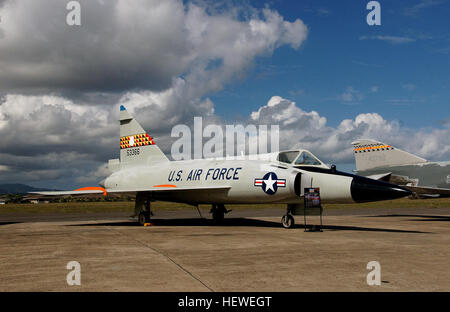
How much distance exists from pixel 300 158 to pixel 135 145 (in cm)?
1089

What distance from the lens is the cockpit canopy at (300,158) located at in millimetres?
15484

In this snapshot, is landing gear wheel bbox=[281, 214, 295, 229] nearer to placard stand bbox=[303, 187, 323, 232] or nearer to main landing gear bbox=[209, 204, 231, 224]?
placard stand bbox=[303, 187, 323, 232]

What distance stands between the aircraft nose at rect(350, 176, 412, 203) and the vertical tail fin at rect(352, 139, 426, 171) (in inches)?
516

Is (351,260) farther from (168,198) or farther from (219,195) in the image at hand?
(168,198)

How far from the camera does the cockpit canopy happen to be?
15484mm

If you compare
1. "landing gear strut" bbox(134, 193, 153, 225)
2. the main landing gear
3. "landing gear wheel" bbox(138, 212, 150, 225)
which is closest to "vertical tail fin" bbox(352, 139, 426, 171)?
the main landing gear

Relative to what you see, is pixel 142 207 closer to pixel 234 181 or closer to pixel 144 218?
pixel 144 218

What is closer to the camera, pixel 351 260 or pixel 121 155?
pixel 351 260

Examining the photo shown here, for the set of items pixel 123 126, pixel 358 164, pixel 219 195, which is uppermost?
pixel 123 126

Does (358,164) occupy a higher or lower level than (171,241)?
higher

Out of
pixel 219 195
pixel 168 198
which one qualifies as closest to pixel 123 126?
pixel 168 198
